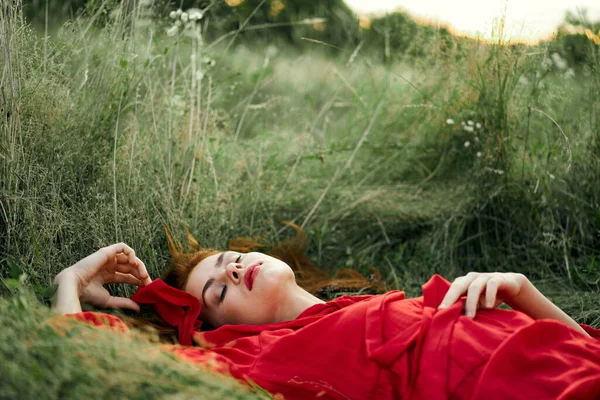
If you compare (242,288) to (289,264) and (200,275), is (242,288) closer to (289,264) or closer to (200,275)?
(200,275)

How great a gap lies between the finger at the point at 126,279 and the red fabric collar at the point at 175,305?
28 mm

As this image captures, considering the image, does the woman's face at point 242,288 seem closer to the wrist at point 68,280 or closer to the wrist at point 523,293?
the wrist at point 68,280

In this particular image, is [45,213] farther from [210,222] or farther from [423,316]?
[423,316]

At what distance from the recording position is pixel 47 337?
4.81 feet

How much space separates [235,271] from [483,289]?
874 mm

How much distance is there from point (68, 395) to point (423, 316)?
3.58ft

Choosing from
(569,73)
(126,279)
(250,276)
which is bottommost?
(126,279)

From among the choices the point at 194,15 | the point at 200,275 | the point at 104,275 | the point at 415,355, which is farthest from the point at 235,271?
the point at 194,15

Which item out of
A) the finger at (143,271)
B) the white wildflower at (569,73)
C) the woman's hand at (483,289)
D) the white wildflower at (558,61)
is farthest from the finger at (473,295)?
the white wildflower at (558,61)

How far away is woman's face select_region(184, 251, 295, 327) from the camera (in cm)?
225

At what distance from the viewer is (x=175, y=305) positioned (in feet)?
7.75

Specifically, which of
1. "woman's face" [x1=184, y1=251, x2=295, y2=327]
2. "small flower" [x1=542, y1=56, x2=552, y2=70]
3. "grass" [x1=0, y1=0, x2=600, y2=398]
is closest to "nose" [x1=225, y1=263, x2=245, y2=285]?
"woman's face" [x1=184, y1=251, x2=295, y2=327]

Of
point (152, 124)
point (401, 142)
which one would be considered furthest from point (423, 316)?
point (401, 142)

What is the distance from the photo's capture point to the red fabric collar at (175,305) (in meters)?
2.31
